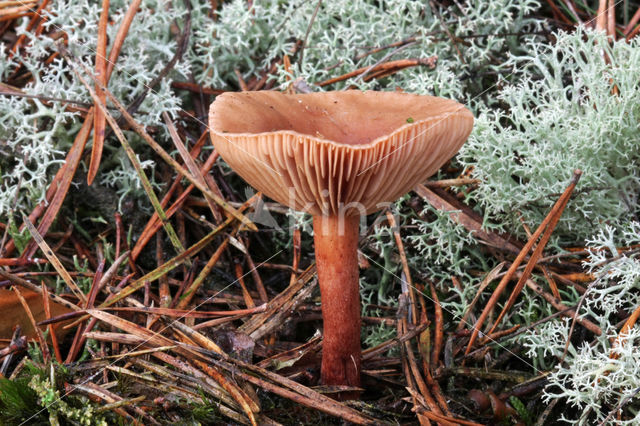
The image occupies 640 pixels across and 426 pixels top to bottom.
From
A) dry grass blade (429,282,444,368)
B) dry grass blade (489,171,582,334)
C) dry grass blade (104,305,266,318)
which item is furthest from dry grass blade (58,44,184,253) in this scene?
dry grass blade (489,171,582,334)

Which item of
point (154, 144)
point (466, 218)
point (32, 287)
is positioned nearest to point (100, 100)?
point (154, 144)

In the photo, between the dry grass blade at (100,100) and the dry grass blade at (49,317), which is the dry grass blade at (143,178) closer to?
the dry grass blade at (100,100)

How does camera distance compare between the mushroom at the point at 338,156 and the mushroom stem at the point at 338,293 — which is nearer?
the mushroom at the point at 338,156

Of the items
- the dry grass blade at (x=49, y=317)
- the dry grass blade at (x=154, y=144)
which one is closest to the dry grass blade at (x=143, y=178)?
the dry grass blade at (x=154, y=144)

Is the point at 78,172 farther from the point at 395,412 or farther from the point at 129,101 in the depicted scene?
the point at 395,412

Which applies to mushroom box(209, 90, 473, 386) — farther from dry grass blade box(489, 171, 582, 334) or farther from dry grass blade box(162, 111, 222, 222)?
dry grass blade box(162, 111, 222, 222)

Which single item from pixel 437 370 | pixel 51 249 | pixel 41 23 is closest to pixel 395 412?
pixel 437 370
